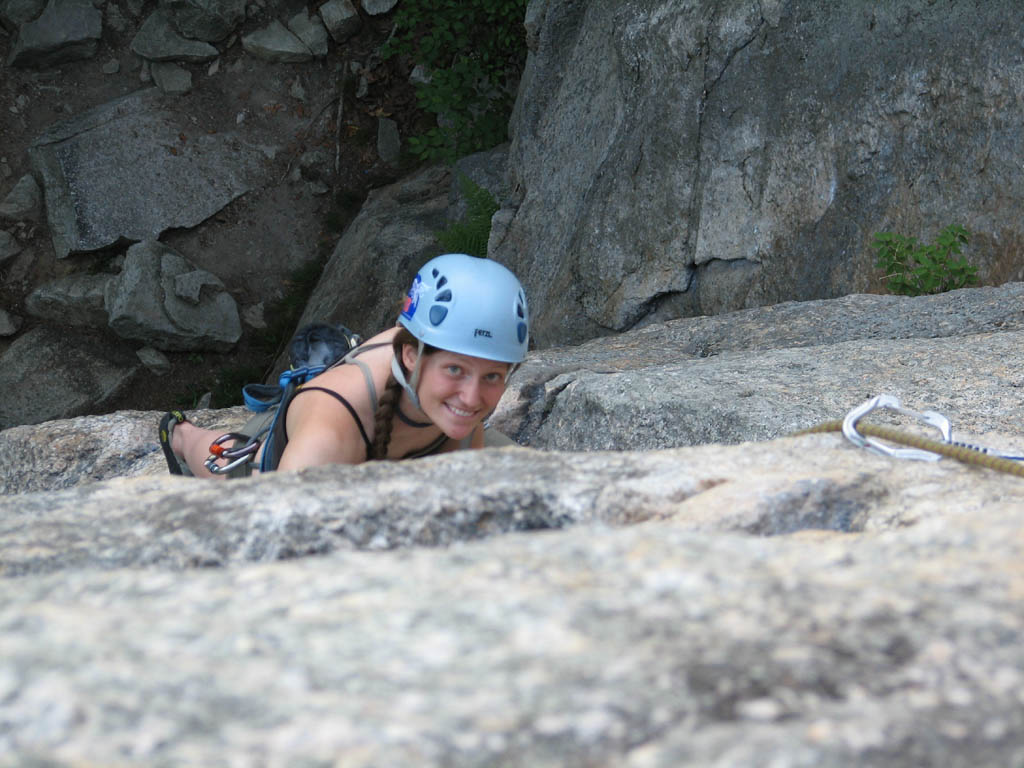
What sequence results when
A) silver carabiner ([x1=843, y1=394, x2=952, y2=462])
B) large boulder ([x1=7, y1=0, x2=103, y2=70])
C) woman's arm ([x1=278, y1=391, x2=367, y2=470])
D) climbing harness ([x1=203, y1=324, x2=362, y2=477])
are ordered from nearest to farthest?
silver carabiner ([x1=843, y1=394, x2=952, y2=462])
woman's arm ([x1=278, y1=391, x2=367, y2=470])
climbing harness ([x1=203, y1=324, x2=362, y2=477])
large boulder ([x1=7, y1=0, x2=103, y2=70])

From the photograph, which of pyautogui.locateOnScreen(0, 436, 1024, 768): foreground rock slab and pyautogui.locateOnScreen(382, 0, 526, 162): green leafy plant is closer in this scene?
pyautogui.locateOnScreen(0, 436, 1024, 768): foreground rock slab

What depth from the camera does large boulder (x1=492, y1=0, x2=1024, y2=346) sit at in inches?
191

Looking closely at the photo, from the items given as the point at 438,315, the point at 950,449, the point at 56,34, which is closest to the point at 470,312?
the point at 438,315

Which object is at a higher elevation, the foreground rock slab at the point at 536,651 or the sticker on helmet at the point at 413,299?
the sticker on helmet at the point at 413,299

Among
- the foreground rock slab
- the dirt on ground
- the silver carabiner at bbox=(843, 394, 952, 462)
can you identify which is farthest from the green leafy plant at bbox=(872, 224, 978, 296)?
the dirt on ground

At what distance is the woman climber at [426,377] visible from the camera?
103 inches

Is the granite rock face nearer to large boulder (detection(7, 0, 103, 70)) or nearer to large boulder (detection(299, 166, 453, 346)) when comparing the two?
large boulder (detection(299, 166, 453, 346))

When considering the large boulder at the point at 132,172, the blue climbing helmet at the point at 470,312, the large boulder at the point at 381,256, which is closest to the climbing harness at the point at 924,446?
the blue climbing helmet at the point at 470,312

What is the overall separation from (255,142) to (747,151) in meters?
5.98

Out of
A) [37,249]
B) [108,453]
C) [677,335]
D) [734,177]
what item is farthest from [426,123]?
[108,453]

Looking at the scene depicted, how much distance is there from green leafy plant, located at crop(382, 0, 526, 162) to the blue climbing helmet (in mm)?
6800

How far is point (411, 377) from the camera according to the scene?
270 cm

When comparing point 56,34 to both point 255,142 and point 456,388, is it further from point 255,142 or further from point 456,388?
point 456,388

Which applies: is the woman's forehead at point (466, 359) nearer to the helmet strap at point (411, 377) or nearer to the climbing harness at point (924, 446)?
the helmet strap at point (411, 377)
